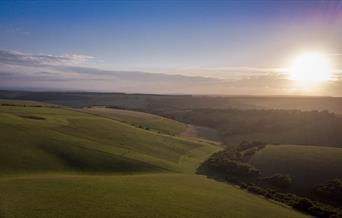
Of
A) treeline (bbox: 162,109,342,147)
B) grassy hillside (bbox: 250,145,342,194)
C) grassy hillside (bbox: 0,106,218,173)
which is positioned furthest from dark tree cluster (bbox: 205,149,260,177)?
treeline (bbox: 162,109,342,147)

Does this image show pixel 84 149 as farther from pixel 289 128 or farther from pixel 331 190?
pixel 289 128

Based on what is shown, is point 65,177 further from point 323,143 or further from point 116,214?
point 323,143

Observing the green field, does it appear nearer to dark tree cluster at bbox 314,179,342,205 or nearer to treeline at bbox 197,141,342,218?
treeline at bbox 197,141,342,218

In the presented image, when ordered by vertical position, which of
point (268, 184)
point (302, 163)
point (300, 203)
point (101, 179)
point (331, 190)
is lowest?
point (268, 184)

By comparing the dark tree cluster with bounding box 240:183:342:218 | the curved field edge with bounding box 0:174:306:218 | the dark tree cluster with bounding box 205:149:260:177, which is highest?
the curved field edge with bounding box 0:174:306:218

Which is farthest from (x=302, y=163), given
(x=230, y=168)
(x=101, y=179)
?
(x=101, y=179)

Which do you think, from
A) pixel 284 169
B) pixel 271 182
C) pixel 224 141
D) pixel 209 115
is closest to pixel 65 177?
pixel 271 182

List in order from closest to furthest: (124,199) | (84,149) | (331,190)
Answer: (124,199), (331,190), (84,149)
